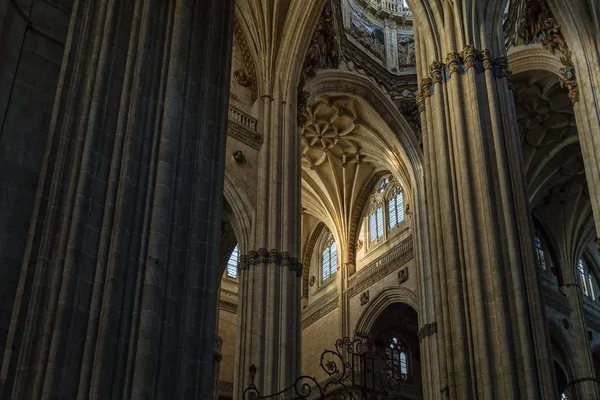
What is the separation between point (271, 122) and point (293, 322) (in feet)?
17.4

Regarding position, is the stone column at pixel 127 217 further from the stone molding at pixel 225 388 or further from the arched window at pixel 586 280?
the arched window at pixel 586 280

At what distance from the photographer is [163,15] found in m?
7.91

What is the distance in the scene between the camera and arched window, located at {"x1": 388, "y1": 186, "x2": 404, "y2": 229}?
985 inches

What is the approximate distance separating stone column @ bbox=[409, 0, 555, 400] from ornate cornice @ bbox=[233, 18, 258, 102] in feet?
17.7

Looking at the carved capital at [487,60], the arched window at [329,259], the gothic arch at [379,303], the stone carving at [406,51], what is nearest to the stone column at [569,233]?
the gothic arch at [379,303]

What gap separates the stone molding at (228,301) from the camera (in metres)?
24.3

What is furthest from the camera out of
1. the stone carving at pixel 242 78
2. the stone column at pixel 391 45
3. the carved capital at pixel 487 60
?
the stone column at pixel 391 45

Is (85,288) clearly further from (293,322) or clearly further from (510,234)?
(293,322)

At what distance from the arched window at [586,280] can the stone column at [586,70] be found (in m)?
12.8

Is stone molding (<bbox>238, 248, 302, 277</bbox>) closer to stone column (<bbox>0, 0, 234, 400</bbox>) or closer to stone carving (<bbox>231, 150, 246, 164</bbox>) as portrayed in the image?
stone carving (<bbox>231, 150, 246, 164</bbox>)

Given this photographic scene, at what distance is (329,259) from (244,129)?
11257mm

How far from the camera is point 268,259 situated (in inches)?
634

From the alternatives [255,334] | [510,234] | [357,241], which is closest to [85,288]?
[510,234]

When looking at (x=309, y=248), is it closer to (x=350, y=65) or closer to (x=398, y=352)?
(x=398, y=352)
